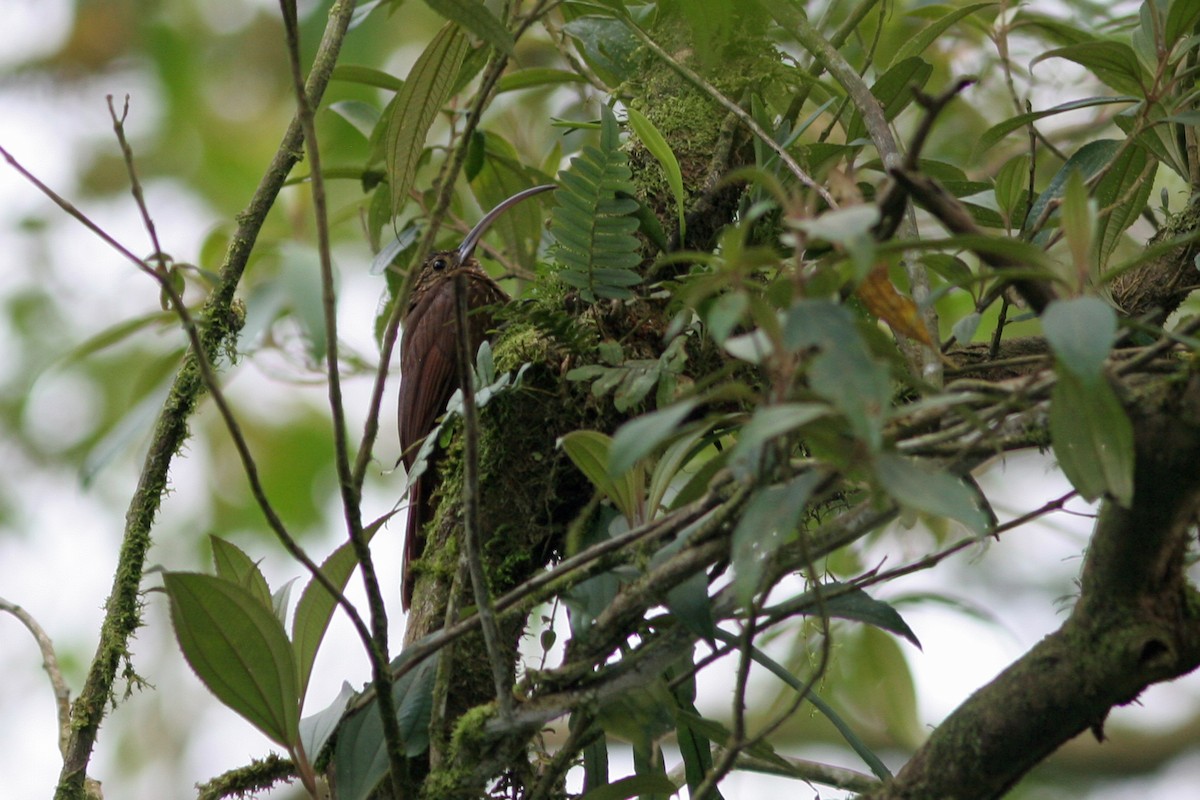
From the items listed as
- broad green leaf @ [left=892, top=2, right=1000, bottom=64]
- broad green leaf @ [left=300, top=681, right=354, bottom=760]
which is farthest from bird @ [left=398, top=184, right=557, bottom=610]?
broad green leaf @ [left=892, top=2, right=1000, bottom=64]

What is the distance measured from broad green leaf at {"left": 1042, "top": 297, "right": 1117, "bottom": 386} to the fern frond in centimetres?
76

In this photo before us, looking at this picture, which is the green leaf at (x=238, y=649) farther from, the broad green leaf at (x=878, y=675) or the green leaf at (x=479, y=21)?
the broad green leaf at (x=878, y=675)

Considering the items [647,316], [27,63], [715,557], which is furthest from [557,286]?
[27,63]

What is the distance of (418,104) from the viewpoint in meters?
1.42

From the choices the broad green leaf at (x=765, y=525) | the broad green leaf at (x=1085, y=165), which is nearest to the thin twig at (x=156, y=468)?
the broad green leaf at (x=765, y=525)

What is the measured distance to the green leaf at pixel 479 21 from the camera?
1024 millimetres

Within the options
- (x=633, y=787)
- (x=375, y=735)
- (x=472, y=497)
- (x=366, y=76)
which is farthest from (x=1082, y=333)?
(x=366, y=76)

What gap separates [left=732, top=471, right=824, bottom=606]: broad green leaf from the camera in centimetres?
74

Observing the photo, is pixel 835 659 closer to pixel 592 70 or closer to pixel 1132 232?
pixel 592 70

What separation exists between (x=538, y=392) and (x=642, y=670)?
50 cm

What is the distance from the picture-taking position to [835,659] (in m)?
2.14

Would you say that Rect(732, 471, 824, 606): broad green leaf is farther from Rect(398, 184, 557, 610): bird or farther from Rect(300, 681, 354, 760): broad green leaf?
Rect(398, 184, 557, 610): bird

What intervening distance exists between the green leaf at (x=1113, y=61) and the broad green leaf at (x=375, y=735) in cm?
111

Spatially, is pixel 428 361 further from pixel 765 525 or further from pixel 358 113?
pixel 765 525
